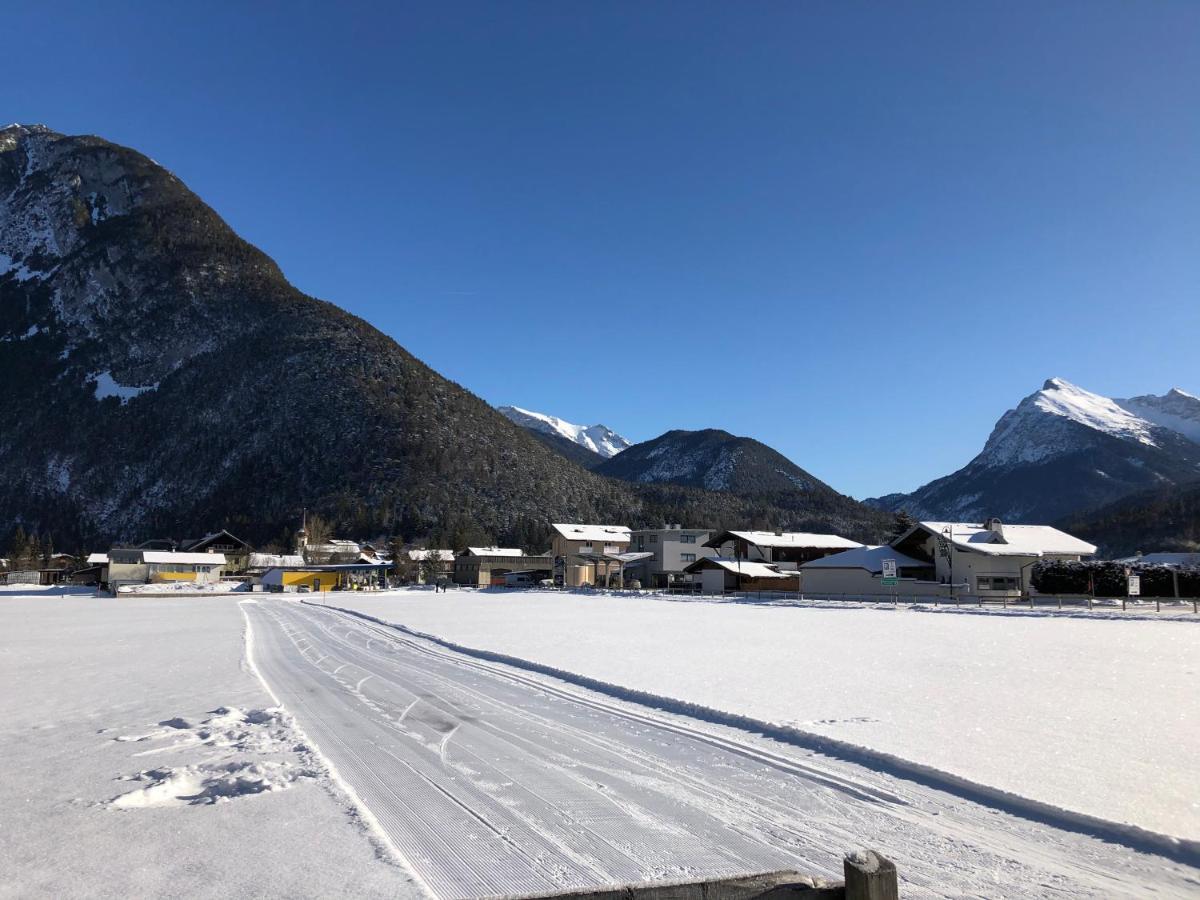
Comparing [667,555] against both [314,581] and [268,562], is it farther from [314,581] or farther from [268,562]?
[268,562]

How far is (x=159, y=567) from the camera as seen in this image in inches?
3484

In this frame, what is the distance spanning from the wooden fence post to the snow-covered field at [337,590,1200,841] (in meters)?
4.98

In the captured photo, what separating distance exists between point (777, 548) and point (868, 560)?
2116 centimetres

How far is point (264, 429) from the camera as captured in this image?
550 ft

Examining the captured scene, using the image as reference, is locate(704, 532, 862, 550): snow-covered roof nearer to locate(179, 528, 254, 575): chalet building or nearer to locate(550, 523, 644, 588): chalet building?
locate(550, 523, 644, 588): chalet building

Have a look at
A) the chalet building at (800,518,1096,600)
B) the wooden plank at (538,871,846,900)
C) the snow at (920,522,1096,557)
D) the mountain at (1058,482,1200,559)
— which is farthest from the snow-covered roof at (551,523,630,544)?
the wooden plank at (538,871,846,900)

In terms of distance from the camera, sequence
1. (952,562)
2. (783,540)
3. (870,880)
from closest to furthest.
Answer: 1. (870,880)
2. (952,562)
3. (783,540)

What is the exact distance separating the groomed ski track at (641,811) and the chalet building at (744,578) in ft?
210

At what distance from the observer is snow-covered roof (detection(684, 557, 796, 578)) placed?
73.6 m

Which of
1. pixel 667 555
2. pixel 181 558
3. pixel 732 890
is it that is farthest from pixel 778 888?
pixel 181 558

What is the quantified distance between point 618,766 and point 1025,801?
4.02m

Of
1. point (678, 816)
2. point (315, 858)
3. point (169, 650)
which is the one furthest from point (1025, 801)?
point (169, 650)

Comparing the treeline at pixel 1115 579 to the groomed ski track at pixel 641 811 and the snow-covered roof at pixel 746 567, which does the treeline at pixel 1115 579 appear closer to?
the snow-covered roof at pixel 746 567

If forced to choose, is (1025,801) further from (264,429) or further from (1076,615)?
(264,429)
